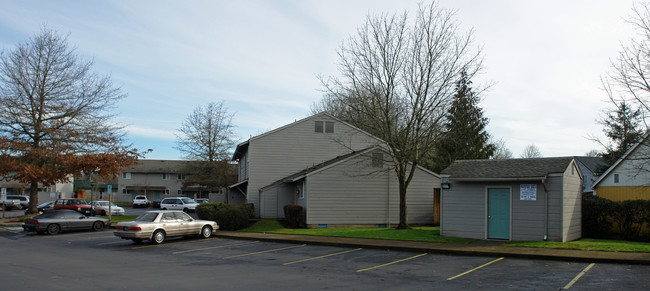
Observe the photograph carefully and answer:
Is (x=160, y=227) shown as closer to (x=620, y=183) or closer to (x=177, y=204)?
(x=177, y=204)

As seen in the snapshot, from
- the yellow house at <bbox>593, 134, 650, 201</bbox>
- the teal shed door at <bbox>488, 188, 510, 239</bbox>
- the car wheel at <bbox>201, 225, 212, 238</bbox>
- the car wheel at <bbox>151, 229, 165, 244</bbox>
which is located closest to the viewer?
the teal shed door at <bbox>488, 188, 510, 239</bbox>

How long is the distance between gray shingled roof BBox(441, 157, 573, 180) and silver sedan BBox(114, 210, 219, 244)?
11.4 m

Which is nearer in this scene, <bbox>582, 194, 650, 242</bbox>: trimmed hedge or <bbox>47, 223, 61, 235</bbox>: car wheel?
<bbox>582, 194, 650, 242</bbox>: trimmed hedge

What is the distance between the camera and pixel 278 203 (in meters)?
30.5

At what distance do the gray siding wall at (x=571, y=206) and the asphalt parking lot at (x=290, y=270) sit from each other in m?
4.43

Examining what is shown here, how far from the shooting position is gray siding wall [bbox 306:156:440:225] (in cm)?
2545

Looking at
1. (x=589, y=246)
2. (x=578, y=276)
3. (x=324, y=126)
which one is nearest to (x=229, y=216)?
(x=324, y=126)

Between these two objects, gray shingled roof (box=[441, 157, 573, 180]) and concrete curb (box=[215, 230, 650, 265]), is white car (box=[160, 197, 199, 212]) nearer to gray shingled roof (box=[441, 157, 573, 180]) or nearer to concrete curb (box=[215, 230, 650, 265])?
concrete curb (box=[215, 230, 650, 265])

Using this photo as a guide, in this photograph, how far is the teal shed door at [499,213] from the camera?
18498 millimetres

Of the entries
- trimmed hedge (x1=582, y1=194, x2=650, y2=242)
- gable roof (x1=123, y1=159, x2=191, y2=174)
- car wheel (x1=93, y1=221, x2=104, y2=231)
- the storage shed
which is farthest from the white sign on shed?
gable roof (x1=123, y1=159, x2=191, y2=174)

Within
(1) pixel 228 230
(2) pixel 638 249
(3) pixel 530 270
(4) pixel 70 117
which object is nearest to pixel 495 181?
(2) pixel 638 249

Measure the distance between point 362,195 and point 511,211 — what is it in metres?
9.33

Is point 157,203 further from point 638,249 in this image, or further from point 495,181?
point 638,249

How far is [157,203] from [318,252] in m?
41.1
